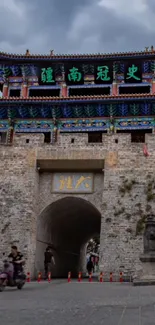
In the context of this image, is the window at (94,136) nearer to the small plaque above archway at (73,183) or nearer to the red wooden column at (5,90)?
the red wooden column at (5,90)

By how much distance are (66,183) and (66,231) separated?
4.04 metres

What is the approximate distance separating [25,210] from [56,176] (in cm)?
161

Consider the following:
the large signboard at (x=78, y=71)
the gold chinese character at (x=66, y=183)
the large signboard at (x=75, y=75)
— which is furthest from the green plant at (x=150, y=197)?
the large signboard at (x=75, y=75)

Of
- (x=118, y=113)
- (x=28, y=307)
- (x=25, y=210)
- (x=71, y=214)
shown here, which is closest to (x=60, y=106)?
(x=118, y=113)

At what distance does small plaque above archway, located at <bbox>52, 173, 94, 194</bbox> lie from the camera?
12.9m

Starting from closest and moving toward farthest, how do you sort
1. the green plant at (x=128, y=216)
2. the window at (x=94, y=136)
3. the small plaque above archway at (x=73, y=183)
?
the green plant at (x=128, y=216)
the small plaque above archway at (x=73, y=183)
the window at (x=94, y=136)

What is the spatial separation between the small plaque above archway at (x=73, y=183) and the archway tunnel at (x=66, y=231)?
329 mm

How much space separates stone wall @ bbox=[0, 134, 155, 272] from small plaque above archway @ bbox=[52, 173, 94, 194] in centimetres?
40

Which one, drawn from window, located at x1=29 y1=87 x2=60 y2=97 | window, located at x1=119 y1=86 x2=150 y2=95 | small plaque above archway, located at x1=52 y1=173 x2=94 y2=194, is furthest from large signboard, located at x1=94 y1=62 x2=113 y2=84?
small plaque above archway, located at x1=52 y1=173 x2=94 y2=194

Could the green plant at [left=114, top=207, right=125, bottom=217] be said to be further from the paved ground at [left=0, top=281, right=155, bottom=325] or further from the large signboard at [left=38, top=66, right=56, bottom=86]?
the large signboard at [left=38, top=66, right=56, bottom=86]

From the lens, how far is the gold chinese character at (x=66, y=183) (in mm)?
12989

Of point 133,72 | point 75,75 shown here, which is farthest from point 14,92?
point 133,72

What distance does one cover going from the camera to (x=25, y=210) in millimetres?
12523

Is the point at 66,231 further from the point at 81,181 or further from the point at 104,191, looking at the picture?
the point at 104,191
